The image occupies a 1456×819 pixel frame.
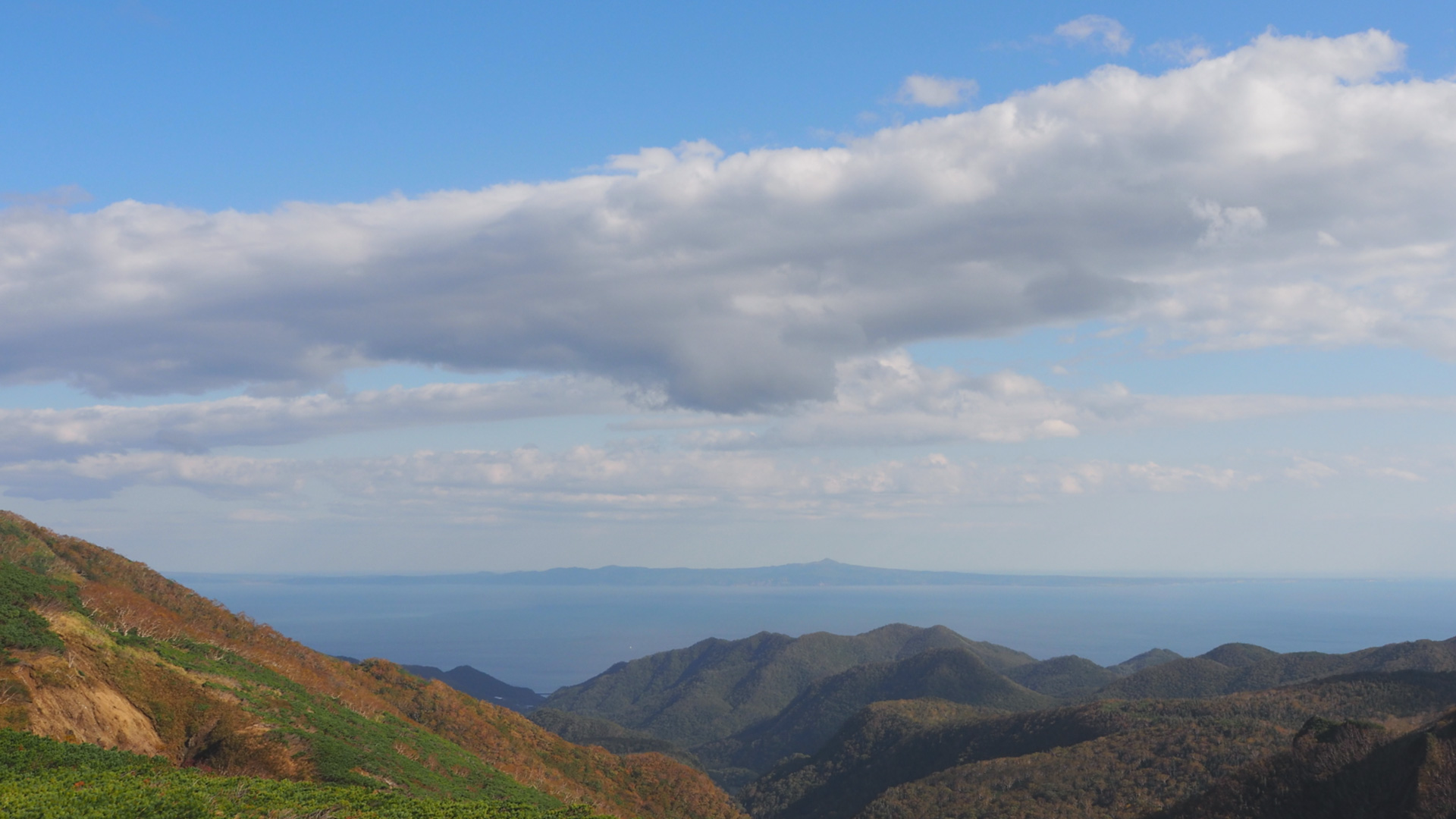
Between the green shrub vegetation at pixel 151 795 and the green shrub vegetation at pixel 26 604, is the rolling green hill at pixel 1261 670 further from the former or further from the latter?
the green shrub vegetation at pixel 26 604

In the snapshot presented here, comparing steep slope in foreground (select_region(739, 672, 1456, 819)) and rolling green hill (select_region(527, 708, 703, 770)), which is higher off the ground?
steep slope in foreground (select_region(739, 672, 1456, 819))

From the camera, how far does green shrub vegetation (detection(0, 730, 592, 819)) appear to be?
17.7 metres

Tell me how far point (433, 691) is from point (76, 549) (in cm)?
2617

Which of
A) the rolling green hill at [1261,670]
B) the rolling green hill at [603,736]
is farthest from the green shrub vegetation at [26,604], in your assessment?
the rolling green hill at [1261,670]

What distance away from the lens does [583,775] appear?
65.3m

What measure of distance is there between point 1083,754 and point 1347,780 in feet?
174

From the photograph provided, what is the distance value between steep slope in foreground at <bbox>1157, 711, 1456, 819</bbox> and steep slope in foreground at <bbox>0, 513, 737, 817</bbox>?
4114cm

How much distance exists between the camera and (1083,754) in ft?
313

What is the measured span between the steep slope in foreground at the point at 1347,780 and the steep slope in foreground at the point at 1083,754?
16.3 feet

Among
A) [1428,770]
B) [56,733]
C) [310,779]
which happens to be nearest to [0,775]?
[56,733]

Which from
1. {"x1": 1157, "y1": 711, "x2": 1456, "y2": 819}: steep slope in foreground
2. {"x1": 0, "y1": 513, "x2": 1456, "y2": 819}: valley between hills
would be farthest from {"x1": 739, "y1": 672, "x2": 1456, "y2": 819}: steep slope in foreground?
{"x1": 1157, "y1": 711, "x2": 1456, "y2": 819}: steep slope in foreground

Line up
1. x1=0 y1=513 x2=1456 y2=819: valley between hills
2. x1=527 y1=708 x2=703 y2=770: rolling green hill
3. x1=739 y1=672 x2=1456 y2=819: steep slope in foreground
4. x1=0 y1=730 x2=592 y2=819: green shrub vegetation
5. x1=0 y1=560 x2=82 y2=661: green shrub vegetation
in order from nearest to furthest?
x1=0 y1=730 x2=592 y2=819: green shrub vegetation → x1=0 y1=513 x2=1456 y2=819: valley between hills → x1=0 y1=560 x2=82 y2=661: green shrub vegetation → x1=739 y1=672 x2=1456 y2=819: steep slope in foreground → x1=527 y1=708 x2=703 y2=770: rolling green hill

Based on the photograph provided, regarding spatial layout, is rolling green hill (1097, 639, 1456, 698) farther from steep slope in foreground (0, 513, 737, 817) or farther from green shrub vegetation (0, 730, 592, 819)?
green shrub vegetation (0, 730, 592, 819)

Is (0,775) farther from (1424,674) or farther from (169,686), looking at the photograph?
(1424,674)
